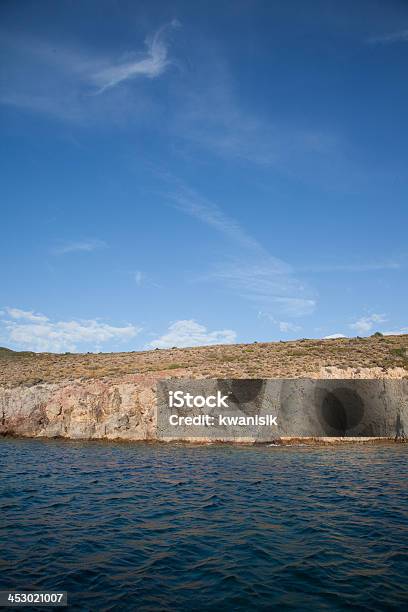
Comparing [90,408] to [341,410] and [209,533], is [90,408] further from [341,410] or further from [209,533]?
[209,533]

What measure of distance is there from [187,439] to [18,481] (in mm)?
17874

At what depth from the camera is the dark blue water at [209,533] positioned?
35.9ft

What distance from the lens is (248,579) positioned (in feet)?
38.5

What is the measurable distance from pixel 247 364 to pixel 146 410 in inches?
693

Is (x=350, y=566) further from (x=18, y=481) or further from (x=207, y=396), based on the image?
(x=207, y=396)

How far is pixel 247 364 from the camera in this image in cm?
5478

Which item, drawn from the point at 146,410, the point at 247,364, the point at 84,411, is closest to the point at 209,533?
the point at 146,410

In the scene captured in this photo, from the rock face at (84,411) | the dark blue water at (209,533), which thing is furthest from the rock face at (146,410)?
the dark blue water at (209,533)

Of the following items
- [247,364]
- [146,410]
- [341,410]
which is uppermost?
[247,364]

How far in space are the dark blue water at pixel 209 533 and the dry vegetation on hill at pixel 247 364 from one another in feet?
60.4

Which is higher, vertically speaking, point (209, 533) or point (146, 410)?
point (146, 410)

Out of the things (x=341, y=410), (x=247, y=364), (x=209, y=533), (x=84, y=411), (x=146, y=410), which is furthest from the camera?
(x=247, y=364)

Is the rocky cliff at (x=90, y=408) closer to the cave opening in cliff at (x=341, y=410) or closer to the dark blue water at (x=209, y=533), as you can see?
the cave opening in cliff at (x=341, y=410)

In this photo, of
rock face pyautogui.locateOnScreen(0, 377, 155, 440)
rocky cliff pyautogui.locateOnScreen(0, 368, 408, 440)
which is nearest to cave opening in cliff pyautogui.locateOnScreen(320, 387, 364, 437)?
rocky cliff pyautogui.locateOnScreen(0, 368, 408, 440)
